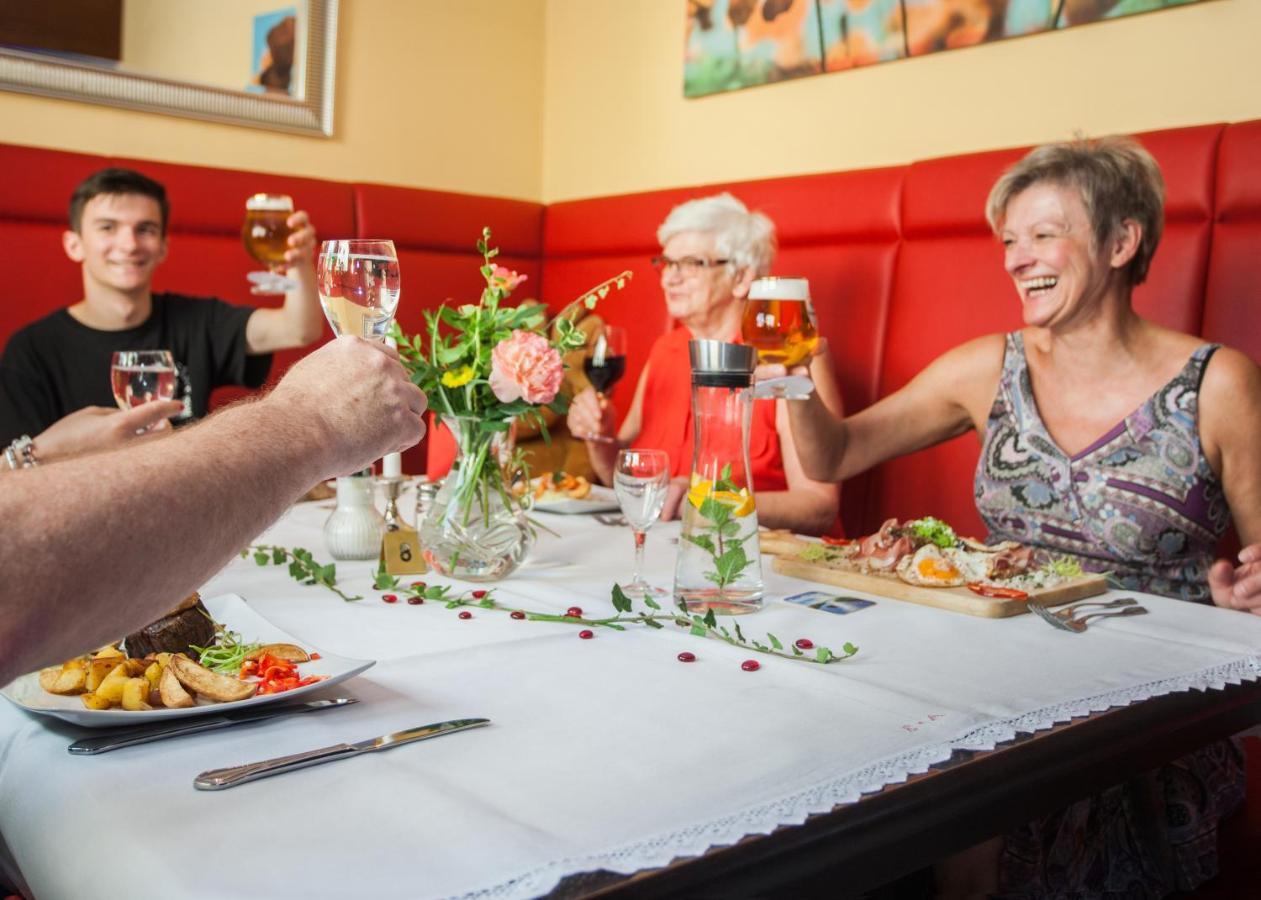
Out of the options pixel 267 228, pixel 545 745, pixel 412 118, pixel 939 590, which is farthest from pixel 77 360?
pixel 545 745

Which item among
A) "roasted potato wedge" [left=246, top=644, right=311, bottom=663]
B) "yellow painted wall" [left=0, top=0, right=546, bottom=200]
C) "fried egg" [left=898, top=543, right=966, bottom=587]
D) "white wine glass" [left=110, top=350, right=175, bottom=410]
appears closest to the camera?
"roasted potato wedge" [left=246, top=644, right=311, bottom=663]

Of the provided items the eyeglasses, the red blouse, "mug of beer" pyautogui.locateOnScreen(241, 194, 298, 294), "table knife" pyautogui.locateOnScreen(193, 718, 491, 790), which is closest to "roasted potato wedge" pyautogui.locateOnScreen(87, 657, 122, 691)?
"table knife" pyautogui.locateOnScreen(193, 718, 491, 790)

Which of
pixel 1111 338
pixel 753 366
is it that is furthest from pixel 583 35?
pixel 753 366

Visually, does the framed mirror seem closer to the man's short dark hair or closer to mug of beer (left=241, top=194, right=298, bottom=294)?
the man's short dark hair

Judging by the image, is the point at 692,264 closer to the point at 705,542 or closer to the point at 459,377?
the point at 459,377

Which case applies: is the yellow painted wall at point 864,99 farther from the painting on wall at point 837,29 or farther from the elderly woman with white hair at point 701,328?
the elderly woman with white hair at point 701,328

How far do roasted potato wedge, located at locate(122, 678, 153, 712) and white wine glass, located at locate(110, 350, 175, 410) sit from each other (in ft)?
2.54

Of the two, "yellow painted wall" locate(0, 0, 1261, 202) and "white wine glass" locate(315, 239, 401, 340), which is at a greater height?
"yellow painted wall" locate(0, 0, 1261, 202)

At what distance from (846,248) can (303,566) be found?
1.71m

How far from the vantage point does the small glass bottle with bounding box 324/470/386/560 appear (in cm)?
147

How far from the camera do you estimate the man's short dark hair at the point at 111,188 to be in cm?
258

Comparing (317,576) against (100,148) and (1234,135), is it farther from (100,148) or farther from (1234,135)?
(100,148)

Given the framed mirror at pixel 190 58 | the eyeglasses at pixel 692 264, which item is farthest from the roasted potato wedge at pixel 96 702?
the framed mirror at pixel 190 58

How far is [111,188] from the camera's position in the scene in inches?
101
